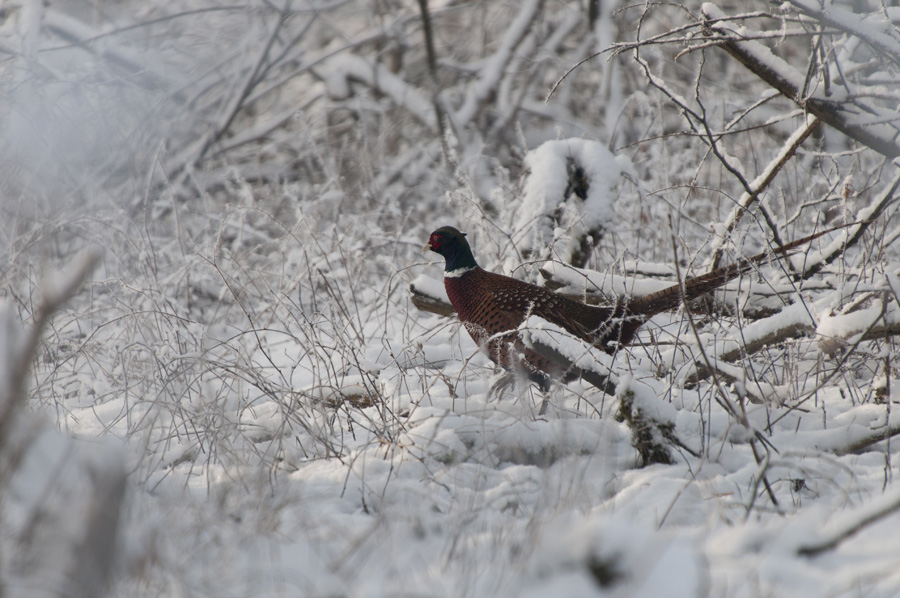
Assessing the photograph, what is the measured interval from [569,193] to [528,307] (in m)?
1.14

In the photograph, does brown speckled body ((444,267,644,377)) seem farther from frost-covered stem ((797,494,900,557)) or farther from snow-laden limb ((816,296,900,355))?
frost-covered stem ((797,494,900,557))

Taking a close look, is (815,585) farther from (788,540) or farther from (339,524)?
(339,524)

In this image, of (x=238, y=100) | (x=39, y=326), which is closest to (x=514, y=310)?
(x=39, y=326)

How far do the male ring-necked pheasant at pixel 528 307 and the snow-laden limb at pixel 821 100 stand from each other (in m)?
0.51

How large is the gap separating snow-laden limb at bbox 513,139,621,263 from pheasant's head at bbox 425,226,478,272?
0.49 metres

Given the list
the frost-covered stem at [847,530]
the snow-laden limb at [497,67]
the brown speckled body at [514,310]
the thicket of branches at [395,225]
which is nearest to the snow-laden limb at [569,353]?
the thicket of branches at [395,225]

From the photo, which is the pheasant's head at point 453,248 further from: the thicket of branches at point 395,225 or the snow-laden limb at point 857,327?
the snow-laden limb at point 857,327

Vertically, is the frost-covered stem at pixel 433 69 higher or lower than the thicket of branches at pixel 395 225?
higher

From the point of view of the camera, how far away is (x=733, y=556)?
1.34 meters

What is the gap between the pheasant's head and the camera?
3184mm

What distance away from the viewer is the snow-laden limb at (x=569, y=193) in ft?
11.8

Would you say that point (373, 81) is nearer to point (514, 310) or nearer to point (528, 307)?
point (514, 310)

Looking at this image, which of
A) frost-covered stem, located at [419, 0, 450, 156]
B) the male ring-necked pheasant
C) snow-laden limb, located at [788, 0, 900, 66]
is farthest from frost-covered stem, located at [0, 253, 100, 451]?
frost-covered stem, located at [419, 0, 450, 156]

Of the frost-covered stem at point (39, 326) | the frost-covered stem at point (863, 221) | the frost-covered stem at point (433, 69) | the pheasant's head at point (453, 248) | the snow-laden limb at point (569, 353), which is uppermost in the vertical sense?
the frost-covered stem at point (433, 69)
